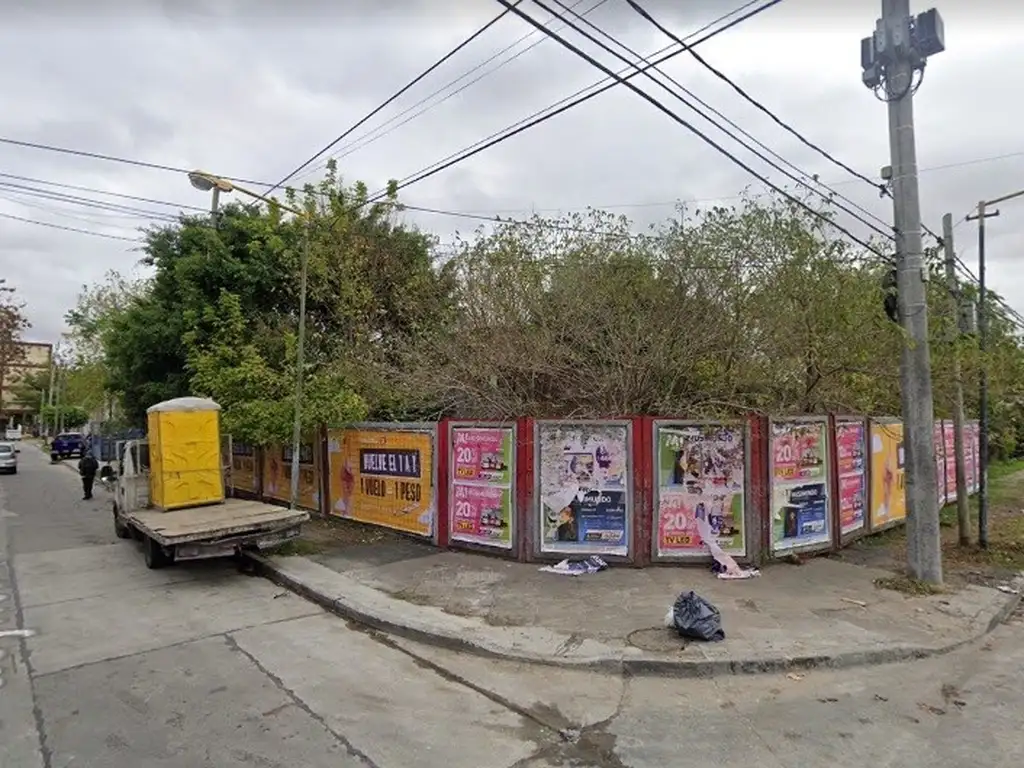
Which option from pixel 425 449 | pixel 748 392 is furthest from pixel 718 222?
pixel 425 449

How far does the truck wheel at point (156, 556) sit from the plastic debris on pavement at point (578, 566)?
217 inches

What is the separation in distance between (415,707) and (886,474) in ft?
32.2

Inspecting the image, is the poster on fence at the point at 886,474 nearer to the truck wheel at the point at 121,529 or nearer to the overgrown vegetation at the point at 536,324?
the overgrown vegetation at the point at 536,324

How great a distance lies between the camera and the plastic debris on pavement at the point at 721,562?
782cm

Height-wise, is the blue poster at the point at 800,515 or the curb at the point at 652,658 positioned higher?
the blue poster at the point at 800,515

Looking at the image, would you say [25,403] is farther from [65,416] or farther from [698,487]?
[698,487]

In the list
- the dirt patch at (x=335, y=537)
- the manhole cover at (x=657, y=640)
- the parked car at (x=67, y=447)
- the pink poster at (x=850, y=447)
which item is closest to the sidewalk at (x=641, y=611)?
the manhole cover at (x=657, y=640)

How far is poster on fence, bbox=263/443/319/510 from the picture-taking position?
1316cm

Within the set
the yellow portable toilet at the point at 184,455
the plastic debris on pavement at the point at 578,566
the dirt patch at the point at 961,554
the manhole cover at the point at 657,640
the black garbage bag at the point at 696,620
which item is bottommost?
the dirt patch at the point at 961,554

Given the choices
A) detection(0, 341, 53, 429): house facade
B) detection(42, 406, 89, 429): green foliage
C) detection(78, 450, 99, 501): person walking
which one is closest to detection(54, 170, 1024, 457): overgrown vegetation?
detection(78, 450, 99, 501): person walking

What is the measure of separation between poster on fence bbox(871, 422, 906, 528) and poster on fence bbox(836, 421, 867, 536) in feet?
1.45

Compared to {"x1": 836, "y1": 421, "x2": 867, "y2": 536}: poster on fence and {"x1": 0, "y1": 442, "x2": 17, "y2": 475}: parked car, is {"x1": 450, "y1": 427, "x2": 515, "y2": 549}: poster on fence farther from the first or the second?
{"x1": 0, "y1": 442, "x2": 17, "y2": 475}: parked car

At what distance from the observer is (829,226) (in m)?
9.33

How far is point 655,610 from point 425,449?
4.64 meters
